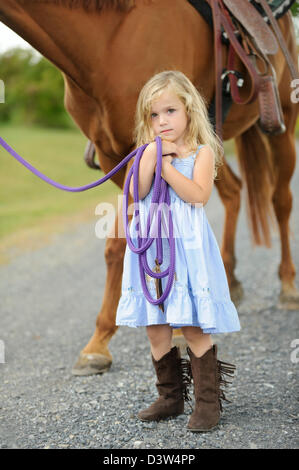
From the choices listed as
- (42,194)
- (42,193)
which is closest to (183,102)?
(42,194)

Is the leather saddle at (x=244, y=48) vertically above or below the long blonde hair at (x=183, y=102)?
above

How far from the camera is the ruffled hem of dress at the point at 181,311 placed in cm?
186

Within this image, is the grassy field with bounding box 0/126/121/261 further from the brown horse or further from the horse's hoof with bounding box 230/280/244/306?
the brown horse

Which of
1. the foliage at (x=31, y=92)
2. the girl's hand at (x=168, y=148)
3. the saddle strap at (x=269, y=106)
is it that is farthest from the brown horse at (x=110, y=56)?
the foliage at (x=31, y=92)

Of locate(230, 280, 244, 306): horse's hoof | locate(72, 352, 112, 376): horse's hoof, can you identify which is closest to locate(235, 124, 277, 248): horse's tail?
locate(230, 280, 244, 306): horse's hoof

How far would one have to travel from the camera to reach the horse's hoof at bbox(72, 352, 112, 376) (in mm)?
2811

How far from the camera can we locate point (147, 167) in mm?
1908

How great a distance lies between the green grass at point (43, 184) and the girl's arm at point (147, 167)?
24.1ft

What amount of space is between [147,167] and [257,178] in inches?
99.0

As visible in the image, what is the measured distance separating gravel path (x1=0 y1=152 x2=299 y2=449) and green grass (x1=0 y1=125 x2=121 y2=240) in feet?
16.2

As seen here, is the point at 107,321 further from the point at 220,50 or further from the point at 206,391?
the point at 220,50

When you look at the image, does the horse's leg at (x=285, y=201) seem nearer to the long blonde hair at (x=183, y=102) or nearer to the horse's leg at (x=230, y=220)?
the horse's leg at (x=230, y=220)
